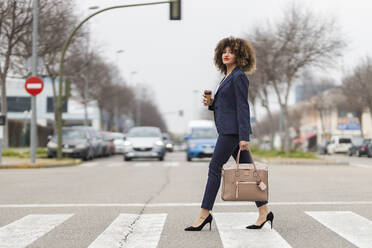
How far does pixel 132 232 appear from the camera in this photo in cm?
628

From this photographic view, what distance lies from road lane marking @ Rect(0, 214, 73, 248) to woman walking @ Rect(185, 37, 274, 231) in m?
1.57

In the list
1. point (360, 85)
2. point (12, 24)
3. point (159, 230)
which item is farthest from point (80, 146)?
point (360, 85)

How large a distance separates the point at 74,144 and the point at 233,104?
2219 cm

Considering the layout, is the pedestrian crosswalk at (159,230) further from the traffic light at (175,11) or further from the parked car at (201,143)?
the parked car at (201,143)

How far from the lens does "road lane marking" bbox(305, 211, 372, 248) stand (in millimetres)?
5734

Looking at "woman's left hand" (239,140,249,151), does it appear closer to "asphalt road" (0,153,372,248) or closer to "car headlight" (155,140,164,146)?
"asphalt road" (0,153,372,248)

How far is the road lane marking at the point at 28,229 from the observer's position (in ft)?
19.0

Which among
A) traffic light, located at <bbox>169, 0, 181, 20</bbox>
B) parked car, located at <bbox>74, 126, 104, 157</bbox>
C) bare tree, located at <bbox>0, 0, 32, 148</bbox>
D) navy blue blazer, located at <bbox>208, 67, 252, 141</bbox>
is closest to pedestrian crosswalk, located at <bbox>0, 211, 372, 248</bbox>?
navy blue blazer, located at <bbox>208, 67, 252, 141</bbox>

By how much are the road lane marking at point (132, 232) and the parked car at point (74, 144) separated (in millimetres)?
19850

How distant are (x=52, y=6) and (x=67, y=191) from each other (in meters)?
16.7

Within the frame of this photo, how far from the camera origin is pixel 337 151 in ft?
175

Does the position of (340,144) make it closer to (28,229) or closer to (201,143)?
(201,143)

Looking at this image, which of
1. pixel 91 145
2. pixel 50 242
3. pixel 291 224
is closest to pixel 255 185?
pixel 291 224

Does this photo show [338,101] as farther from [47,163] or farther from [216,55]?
[216,55]
